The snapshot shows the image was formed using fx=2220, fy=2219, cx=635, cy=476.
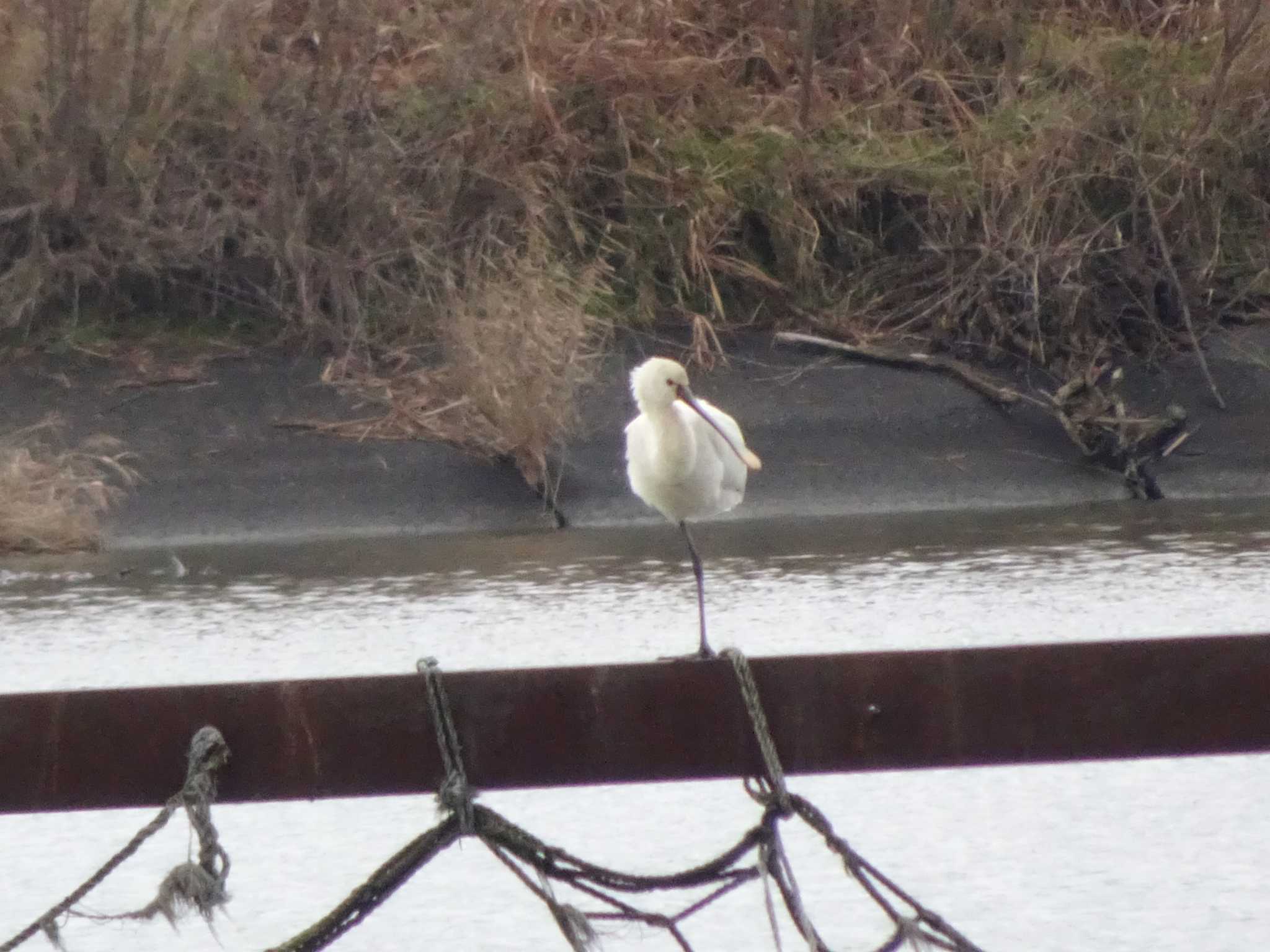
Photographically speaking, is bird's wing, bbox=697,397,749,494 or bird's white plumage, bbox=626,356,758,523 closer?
bird's white plumage, bbox=626,356,758,523

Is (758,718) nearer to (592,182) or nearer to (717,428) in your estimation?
(717,428)

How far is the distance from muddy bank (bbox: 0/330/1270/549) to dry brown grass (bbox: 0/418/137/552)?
0.14m

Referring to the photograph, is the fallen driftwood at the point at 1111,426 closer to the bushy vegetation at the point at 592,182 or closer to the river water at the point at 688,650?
the river water at the point at 688,650

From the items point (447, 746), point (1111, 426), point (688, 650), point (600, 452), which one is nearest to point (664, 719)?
point (447, 746)

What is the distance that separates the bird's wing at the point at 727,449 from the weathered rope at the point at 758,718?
3.85 meters

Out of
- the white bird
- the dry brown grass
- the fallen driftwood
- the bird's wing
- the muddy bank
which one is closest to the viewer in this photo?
the white bird

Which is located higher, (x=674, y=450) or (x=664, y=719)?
(x=674, y=450)

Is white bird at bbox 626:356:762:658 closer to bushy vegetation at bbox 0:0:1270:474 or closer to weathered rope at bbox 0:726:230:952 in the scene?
weathered rope at bbox 0:726:230:952

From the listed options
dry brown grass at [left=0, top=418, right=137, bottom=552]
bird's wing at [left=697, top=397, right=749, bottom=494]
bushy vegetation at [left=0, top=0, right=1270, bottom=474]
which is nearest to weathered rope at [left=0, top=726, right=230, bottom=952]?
bird's wing at [left=697, top=397, right=749, bottom=494]

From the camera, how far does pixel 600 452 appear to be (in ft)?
38.9

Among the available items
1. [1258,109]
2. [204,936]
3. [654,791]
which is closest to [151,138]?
[1258,109]

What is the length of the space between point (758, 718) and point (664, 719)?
0.12 meters

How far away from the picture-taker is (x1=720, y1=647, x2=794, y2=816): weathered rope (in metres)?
2.77

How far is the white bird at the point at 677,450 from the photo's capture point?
651 centimetres
